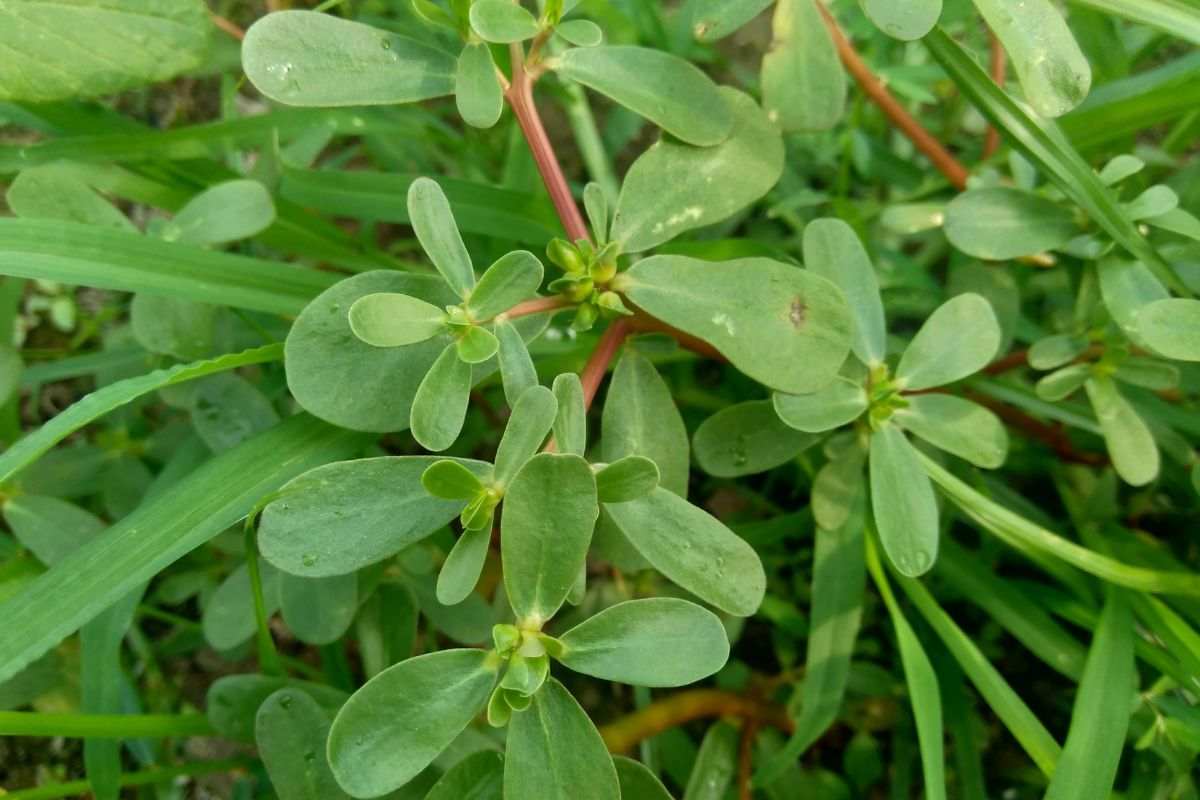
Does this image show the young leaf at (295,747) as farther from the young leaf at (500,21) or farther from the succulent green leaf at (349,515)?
the young leaf at (500,21)

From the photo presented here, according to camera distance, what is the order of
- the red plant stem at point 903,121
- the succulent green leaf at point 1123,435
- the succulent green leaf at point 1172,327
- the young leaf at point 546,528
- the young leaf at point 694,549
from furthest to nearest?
the red plant stem at point 903,121
the succulent green leaf at point 1123,435
the succulent green leaf at point 1172,327
the young leaf at point 694,549
the young leaf at point 546,528

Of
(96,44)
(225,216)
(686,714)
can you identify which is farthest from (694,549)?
(96,44)

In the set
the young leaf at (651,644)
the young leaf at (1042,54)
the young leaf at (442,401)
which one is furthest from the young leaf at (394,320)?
the young leaf at (1042,54)

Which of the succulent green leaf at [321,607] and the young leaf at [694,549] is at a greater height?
the young leaf at [694,549]

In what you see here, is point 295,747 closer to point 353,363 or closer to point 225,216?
point 353,363

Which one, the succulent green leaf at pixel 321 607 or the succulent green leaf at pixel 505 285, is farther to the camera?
the succulent green leaf at pixel 321 607

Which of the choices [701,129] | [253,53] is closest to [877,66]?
[701,129]

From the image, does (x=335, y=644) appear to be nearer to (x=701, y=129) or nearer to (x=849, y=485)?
(x=849, y=485)
